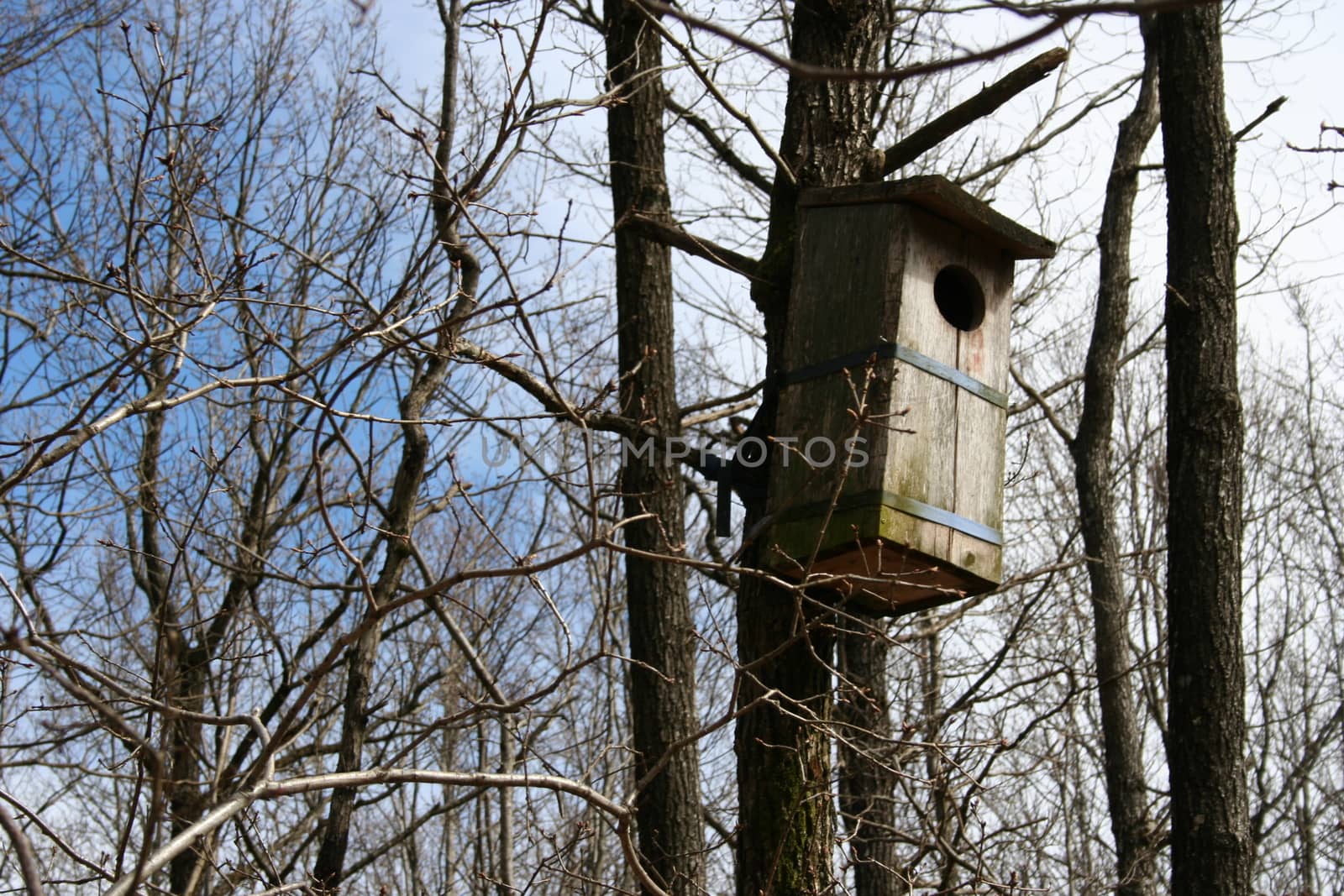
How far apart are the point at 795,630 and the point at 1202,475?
221cm

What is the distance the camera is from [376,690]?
939 cm

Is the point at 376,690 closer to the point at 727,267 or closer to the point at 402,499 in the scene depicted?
the point at 402,499

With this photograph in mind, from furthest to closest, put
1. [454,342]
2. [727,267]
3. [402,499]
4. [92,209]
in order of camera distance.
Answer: [92,209] < [402,499] < [727,267] < [454,342]

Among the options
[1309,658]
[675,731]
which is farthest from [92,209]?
[1309,658]

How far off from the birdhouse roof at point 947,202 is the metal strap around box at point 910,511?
83 cm

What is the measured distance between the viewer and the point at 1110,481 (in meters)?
7.63

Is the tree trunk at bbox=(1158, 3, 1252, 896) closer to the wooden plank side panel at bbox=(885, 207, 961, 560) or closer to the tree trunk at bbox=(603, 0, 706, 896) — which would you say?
the wooden plank side panel at bbox=(885, 207, 961, 560)

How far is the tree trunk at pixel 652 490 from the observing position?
4.87m

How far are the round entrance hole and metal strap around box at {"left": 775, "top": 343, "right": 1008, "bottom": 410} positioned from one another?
20cm

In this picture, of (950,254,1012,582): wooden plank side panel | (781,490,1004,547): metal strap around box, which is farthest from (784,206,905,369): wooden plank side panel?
(781,490,1004,547): metal strap around box

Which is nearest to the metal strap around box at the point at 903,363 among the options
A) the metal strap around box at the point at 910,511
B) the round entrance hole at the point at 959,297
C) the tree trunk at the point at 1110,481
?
the round entrance hole at the point at 959,297

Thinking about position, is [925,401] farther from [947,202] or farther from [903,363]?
[947,202]

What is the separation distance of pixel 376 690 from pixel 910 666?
3659 mm

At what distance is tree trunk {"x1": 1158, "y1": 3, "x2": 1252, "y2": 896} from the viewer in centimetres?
435
